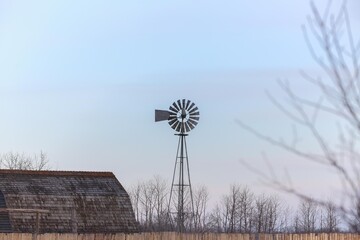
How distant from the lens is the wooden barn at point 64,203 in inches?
1203


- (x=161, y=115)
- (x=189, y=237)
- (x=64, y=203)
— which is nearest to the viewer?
(x=189, y=237)

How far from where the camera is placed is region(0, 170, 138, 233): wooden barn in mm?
30562

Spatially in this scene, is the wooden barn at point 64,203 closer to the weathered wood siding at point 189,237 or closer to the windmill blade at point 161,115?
the windmill blade at point 161,115

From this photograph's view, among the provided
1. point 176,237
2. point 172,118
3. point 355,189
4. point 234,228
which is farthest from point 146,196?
point 355,189

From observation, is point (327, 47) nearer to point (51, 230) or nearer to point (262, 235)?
point (262, 235)

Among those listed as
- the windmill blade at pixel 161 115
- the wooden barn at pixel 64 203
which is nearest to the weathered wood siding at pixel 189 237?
the wooden barn at pixel 64 203

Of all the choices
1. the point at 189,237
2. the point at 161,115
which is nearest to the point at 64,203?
the point at 161,115

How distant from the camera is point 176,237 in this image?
2323cm

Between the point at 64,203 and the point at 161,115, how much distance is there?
19.8ft

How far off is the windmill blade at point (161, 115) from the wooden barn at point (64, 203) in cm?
345

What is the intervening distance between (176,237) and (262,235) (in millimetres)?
2486

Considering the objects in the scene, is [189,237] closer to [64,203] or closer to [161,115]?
[64,203]

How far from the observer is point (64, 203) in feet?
104

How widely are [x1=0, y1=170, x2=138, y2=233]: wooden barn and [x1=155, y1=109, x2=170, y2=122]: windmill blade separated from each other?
3445mm
